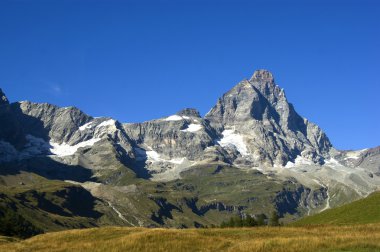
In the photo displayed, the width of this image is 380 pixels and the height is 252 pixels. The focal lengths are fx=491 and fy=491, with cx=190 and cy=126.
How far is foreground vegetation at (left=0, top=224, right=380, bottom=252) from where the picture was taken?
131 ft

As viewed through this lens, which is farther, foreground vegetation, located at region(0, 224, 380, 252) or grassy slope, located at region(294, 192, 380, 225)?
grassy slope, located at region(294, 192, 380, 225)

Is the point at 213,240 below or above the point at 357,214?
below

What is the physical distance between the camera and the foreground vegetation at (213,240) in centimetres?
3997

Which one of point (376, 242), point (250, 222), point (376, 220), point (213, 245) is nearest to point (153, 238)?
point (213, 245)

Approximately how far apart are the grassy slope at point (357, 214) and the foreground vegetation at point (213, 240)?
875 inches

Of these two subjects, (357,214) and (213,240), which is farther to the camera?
(357,214)

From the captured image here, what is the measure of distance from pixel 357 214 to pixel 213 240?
40.3m

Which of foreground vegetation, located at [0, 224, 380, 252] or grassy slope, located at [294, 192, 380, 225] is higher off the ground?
grassy slope, located at [294, 192, 380, 225]

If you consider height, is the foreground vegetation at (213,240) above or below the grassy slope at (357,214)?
below

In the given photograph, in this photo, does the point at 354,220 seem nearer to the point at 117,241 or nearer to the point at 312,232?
the point at 312,232

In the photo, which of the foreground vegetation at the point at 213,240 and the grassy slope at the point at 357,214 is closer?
the foreground vegetation at the point at 213,240

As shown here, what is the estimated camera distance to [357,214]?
7912 cm

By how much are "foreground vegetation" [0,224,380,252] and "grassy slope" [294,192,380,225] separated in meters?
22.2

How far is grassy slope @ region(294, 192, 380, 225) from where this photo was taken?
2935 inches
